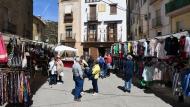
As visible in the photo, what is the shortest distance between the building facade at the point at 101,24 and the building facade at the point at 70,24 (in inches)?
24.7

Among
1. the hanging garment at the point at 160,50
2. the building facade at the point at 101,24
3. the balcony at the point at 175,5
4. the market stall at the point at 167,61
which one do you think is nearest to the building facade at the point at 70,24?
the building facade at the point at 101,24

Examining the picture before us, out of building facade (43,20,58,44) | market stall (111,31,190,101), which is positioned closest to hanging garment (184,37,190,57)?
market stall (111,31,190,101)

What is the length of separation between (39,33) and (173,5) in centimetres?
3200

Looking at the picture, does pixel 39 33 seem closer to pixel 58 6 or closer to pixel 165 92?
pixel 58 6

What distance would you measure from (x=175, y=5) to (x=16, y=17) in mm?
11523

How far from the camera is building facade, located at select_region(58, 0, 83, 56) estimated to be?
168 feet

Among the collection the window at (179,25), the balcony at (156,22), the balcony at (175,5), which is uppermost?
the balcony at (175,5)

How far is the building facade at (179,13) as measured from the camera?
2436 cm

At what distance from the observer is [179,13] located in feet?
85.5

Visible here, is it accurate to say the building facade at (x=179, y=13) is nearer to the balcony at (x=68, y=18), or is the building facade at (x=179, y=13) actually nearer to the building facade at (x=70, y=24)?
the building facade at (x=70, y=24)

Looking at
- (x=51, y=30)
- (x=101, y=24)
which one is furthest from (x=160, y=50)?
(x=51, y=30)

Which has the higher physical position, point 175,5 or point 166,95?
point 175,5

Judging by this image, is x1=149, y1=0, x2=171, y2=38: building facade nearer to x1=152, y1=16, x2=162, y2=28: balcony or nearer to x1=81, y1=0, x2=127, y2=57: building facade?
x1=152, y1=16, x2=162, y2=28: balcony

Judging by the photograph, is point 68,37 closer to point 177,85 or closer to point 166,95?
point 166,95
